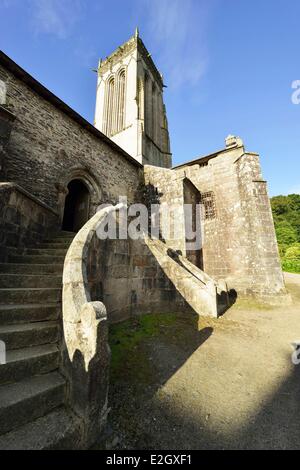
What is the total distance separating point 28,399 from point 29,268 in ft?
8.03

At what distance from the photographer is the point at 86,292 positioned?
7.48 feet

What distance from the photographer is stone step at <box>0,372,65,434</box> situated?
5.08 feet

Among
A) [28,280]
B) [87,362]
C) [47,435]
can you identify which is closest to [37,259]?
[28,280]

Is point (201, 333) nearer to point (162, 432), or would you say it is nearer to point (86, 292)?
point (162, 432)

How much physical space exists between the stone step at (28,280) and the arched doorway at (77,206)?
20.5ft

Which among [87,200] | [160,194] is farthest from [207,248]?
[87,200]

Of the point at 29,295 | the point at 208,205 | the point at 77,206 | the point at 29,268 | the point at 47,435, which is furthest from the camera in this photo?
the point at 208,205

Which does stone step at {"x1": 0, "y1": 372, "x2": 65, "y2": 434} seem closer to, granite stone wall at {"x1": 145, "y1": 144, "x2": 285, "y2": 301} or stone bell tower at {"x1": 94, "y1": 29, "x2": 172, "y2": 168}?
granite stone wall at {"x1": 145, "y1": 144, "x2": 285, "y2": 301}

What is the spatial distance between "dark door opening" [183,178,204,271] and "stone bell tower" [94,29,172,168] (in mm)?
8218

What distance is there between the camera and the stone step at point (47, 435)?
1411 millimetres

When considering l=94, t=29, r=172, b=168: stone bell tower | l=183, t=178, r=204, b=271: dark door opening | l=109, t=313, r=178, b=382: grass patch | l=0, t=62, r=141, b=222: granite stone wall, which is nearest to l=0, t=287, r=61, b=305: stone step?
l=109, t=313, r=178, b=382: grass patch

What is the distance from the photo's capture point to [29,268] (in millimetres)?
3654

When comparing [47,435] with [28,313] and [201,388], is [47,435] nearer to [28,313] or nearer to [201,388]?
[28,313]

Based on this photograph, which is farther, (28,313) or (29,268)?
(29,268)
